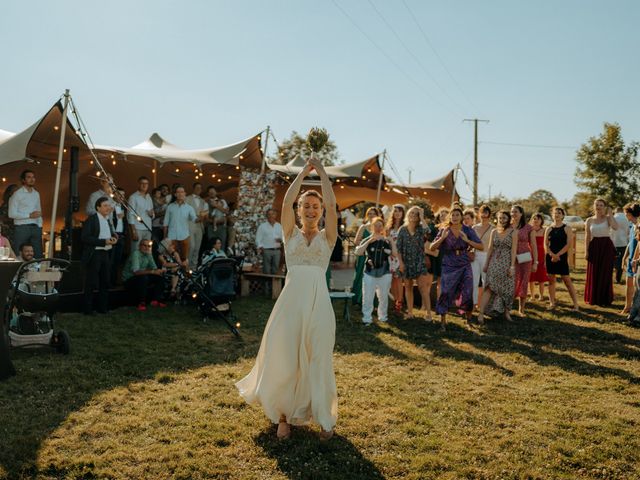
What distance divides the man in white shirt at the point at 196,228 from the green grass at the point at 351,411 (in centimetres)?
401

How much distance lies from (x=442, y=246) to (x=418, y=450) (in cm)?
482

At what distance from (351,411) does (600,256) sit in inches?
301

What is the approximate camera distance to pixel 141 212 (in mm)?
10688

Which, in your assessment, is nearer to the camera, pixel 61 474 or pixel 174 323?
pixel 61 474

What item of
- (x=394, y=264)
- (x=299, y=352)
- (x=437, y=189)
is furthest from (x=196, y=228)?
(x=437, y=189)

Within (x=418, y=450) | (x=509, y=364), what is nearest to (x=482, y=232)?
(x=509, y=364)

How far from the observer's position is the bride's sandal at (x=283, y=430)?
405 cm

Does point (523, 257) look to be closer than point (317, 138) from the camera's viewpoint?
No

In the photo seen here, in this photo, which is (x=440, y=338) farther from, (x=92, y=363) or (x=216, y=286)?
(x=92, y=363)

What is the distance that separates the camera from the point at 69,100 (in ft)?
29.0

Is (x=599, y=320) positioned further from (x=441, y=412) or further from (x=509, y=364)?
(x=441, y=412)

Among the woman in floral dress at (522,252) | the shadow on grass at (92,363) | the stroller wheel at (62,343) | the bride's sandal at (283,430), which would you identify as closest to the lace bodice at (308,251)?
the bride's sandal at (283,430)

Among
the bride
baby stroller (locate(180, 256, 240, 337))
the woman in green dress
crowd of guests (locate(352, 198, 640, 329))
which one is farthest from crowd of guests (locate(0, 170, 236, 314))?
the bride

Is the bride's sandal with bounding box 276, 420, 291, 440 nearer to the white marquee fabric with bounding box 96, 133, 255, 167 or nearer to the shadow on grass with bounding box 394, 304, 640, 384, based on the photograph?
the shadow on grass with bounding box 394, 304, 640, 384
